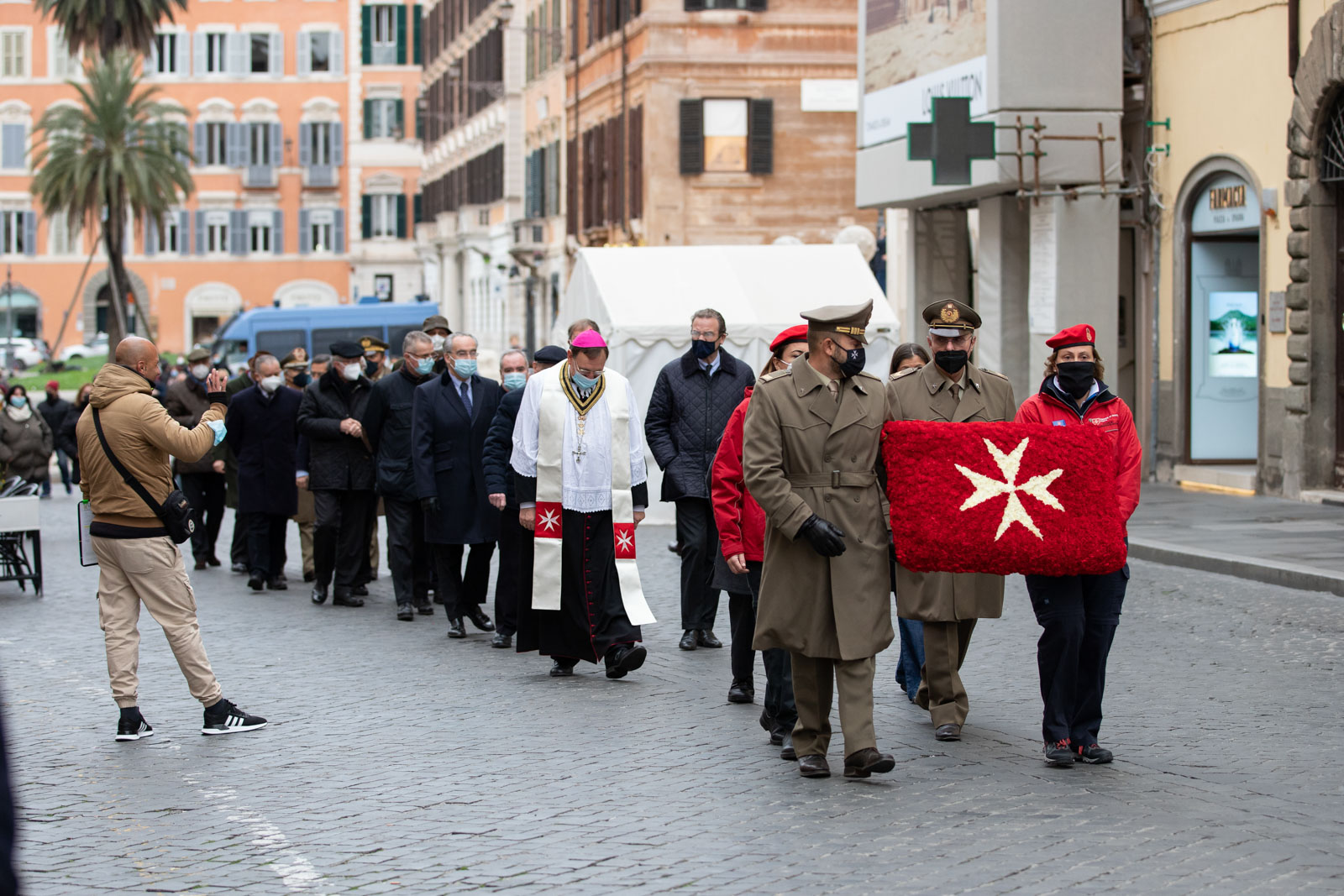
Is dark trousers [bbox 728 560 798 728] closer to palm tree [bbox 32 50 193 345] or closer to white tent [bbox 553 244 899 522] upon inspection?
white tent [bbox 553 244 899 522]

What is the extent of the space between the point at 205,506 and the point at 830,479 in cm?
1035

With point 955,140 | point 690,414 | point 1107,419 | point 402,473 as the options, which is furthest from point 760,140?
point 1107,419

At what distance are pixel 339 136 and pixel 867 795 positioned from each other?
76173mm

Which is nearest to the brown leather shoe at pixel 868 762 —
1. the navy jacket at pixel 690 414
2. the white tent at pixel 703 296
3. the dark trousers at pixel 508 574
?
the navy jacket at pixel 690 414

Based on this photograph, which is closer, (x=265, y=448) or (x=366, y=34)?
(x=265, y=448)

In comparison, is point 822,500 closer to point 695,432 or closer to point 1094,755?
point 1094,755

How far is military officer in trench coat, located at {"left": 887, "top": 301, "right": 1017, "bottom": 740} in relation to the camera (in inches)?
318

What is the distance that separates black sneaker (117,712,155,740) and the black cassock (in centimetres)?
229

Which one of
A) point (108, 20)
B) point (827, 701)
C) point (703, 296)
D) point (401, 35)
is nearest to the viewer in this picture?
point (827, 701)

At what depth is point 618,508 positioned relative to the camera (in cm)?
1020

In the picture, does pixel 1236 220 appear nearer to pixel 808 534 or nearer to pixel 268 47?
pixel 808 534

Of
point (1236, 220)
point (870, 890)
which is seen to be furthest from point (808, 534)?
point (1236, 220)

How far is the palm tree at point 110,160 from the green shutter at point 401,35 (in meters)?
15.0

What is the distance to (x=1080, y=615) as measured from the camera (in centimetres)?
750
